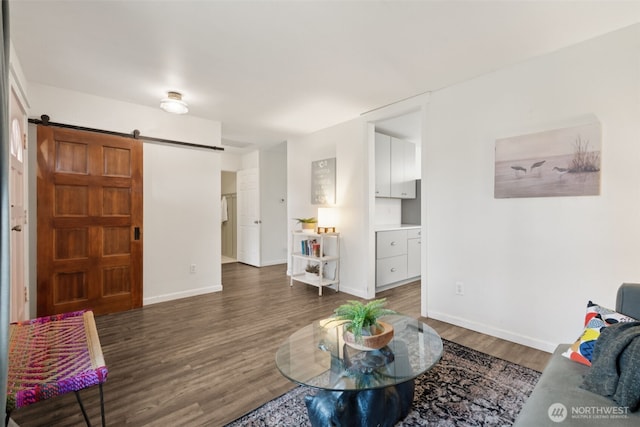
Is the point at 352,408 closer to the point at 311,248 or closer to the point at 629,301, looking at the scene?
the point at 629,301

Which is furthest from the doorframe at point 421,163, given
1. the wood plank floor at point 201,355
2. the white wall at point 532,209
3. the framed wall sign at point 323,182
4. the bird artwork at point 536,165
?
the bird artwork at point 536,165

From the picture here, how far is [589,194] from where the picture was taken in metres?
2.26

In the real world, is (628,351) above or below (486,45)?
below

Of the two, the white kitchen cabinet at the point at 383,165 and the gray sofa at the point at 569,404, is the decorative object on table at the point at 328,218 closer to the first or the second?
the white kitchen cabinet at the point at 383,165

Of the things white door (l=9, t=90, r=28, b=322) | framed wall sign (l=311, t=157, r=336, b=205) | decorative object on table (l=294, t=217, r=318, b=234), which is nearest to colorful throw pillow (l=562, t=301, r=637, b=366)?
framed wall sign (l=311, t=157, r=336, b=205)

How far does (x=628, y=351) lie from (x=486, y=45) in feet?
7.10

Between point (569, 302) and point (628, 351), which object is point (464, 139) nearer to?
point (569, 302)

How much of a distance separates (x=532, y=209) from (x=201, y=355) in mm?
3050

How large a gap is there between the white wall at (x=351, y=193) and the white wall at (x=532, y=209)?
0.96 meters

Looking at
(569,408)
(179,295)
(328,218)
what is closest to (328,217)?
(328,218)

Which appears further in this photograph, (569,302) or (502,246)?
(502,246)

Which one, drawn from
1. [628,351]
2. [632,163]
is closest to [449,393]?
[628,351]

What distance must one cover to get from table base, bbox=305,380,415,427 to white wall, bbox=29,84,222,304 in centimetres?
302

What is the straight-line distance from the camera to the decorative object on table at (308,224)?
15.0 ft
